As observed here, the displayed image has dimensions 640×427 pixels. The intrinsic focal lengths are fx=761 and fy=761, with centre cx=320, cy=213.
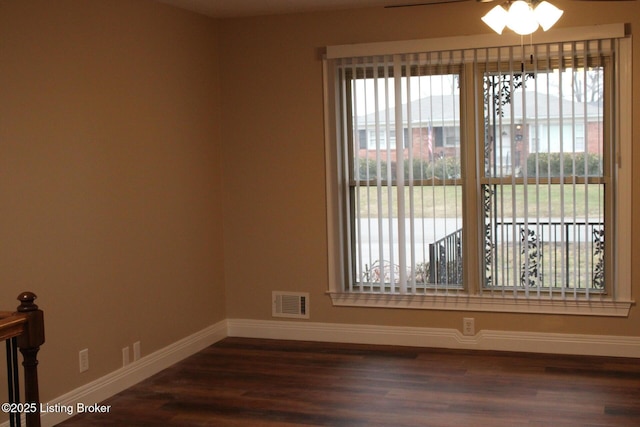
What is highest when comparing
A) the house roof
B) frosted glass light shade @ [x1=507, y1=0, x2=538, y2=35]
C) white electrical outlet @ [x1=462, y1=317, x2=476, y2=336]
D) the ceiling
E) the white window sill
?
the ceiling

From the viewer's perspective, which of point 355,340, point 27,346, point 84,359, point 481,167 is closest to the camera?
point 27,346

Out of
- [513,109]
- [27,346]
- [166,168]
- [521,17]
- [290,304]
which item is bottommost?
[290,304]

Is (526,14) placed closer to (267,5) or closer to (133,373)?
(267,5)

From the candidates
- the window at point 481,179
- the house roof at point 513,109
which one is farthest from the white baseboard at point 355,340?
the house roof at point 513,109

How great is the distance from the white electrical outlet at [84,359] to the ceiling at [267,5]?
2.40m

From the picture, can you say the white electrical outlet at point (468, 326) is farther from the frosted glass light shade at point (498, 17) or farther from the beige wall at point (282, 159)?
the frosted glass light shade at point (498, 17)

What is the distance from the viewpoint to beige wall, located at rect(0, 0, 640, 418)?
4.06 meters

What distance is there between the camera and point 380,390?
462 cm

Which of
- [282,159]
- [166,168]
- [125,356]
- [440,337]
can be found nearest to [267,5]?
[282,159]

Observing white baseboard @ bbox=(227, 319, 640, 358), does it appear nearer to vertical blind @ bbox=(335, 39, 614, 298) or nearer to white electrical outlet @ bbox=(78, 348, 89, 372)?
vertical blind @ bbox=(335, 39, 614, 298)

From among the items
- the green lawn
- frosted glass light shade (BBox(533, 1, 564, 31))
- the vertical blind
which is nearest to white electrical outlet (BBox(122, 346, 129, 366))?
the vertical blind

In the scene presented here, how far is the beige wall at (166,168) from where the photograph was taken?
4.06 metres

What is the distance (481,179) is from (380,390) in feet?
5.67

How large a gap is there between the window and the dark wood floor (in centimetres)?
50
